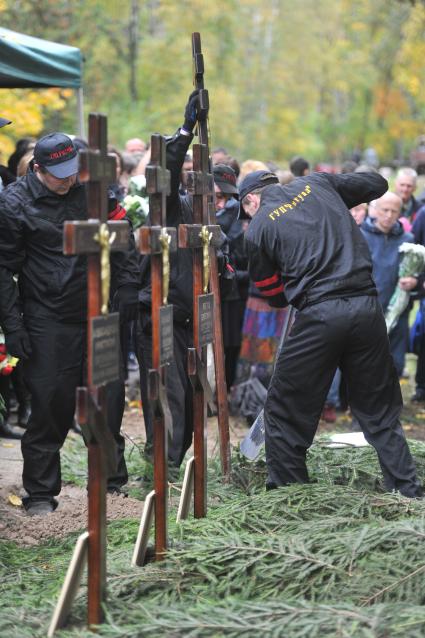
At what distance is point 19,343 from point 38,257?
20.6 inches

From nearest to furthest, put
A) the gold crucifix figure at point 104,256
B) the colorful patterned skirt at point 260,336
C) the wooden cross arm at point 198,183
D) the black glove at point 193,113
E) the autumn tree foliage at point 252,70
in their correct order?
1. the gold crucifix figure at point 104,256
2. the wooden cross arm at point 198,183
3. the black glove at point 193,113
4. the colorful patterned skirt at point 260,336
5. the autumn tree foliage at point 252,70

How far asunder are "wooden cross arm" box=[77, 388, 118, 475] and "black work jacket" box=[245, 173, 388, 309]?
185 centimetres

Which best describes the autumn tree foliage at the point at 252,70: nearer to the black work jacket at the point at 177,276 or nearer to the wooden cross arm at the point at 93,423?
the black work jacket at the point at 177,276

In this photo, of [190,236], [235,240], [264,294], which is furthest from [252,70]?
[190,236]

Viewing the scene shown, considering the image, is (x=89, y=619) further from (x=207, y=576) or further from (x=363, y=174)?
(x=363, y=174)

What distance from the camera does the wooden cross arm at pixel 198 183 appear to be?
17.7 ft

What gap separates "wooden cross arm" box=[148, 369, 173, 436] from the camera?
447 centimetres

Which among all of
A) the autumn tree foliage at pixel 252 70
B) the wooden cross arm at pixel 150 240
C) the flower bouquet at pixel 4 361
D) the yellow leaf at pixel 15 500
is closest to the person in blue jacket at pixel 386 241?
the flower bouquet at pixel 4 361

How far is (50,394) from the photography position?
5973 mm

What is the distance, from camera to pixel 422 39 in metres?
27.5

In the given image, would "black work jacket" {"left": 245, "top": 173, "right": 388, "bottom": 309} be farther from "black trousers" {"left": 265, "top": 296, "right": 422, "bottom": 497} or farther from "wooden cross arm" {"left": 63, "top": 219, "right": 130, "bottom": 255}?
"wooden cross arm" {"left": 63, "top": 219, "right": 130, "bottom": 255}

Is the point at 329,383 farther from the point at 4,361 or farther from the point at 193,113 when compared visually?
the point at 4,361

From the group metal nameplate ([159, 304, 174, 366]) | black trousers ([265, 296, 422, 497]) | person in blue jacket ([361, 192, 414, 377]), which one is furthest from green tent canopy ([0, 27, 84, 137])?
metal nameplate ([159, 304, 174, 366])

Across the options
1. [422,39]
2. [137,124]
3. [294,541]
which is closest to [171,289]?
[294,541]
